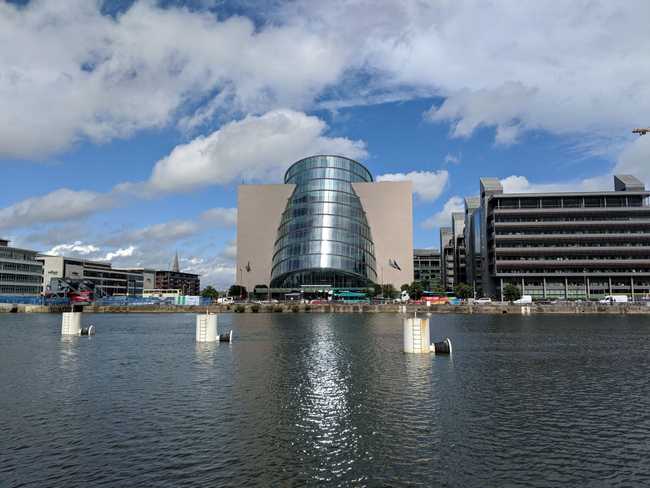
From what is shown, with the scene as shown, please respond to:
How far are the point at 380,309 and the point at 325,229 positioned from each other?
Answer: 3707cm

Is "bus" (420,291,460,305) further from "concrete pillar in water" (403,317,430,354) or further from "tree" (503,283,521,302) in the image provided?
"concrete pillar in water" (403,317,430,354)

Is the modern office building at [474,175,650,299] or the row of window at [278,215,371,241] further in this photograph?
the row of window at [278,215,371,241]

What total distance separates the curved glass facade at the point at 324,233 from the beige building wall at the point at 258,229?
7560 mm

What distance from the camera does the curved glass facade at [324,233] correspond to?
A: 515 feet

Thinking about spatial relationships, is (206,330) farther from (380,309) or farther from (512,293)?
(512,293)

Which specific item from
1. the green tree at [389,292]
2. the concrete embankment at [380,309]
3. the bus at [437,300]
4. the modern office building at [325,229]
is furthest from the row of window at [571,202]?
the concrete embankment at [380,309]

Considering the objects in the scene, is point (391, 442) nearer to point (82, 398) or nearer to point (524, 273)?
point (82, 398)

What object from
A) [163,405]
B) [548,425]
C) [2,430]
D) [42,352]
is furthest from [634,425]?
[42,352]

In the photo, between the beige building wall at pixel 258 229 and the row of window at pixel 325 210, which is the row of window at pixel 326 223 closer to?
the row of window at pixel 325 210

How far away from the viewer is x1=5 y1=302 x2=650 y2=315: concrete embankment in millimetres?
125250

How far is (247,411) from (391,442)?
742 centimetres

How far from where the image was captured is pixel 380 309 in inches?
5167

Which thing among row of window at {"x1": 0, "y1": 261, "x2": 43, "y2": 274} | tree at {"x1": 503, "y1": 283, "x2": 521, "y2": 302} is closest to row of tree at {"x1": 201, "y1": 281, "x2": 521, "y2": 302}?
tree at {"x1": 503, "y1": 283, "x2": 521, "y2": 302}

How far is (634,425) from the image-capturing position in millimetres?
21219
